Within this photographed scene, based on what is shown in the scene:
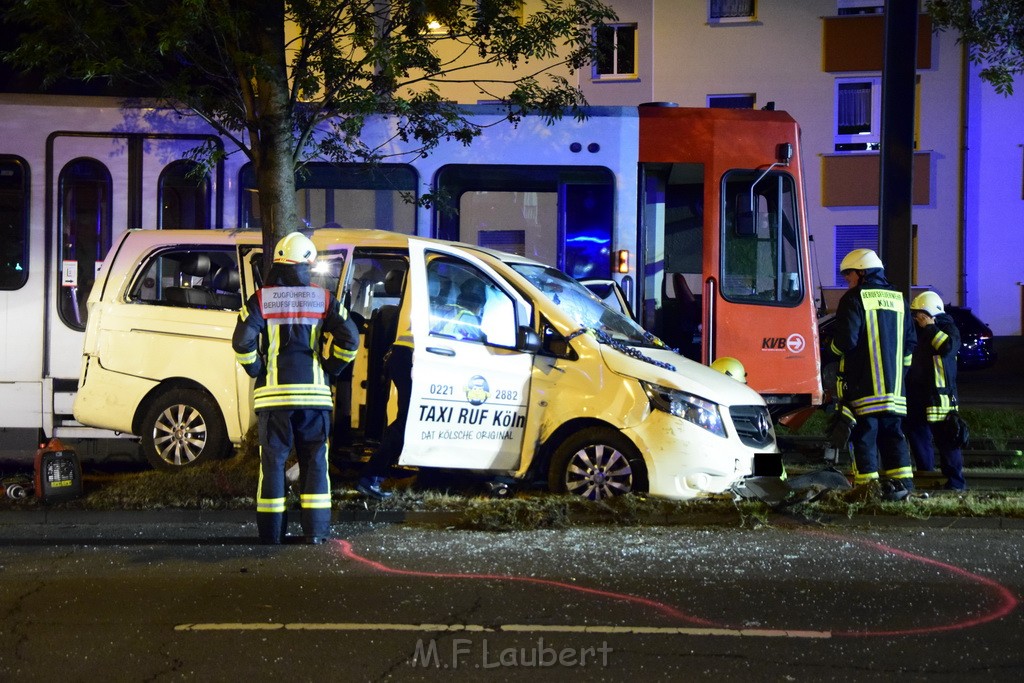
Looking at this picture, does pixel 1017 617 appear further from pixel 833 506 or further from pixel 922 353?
pixel 922 353

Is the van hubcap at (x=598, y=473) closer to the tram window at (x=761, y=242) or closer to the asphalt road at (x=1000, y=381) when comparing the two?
the tram window at (x=761, y=242)

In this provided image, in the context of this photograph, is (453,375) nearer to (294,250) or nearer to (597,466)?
(597,466)

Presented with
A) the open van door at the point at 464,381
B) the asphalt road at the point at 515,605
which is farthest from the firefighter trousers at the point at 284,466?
the open van door at the point at 464,381

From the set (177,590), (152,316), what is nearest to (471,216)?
(152,316)

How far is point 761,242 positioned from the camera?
10.9m

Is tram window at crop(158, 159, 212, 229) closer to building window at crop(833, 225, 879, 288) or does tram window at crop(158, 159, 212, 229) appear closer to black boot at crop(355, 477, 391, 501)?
black boot at crop(355, 477, 391, 501)

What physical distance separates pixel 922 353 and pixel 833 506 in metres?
2.23

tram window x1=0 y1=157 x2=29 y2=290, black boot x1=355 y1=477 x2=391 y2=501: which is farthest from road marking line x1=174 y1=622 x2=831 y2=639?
tram window x1=0 y1=157 x2=29 y2=290

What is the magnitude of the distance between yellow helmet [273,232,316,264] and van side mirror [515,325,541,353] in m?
1.60

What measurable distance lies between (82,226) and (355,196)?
2.49 m

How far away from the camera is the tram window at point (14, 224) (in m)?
10.6

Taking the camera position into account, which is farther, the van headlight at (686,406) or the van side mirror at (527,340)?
the van side mirror at (527,340)

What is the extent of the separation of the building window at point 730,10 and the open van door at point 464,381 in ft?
70.0
